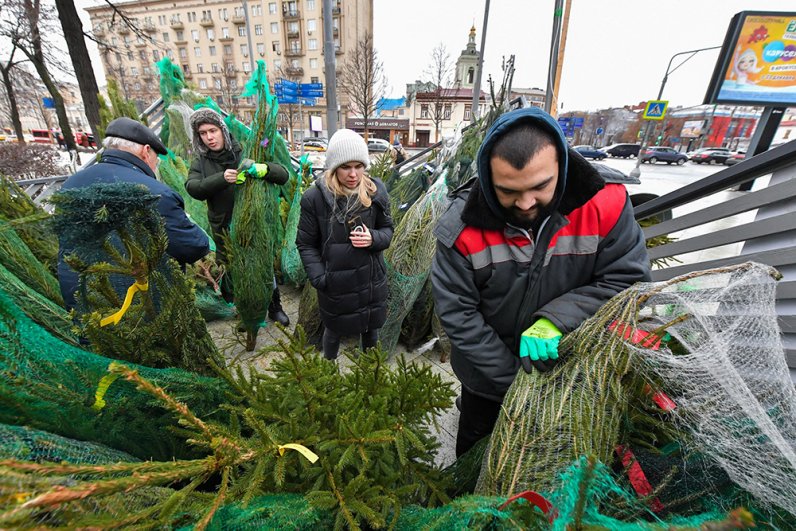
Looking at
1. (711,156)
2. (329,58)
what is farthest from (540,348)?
(711,156)

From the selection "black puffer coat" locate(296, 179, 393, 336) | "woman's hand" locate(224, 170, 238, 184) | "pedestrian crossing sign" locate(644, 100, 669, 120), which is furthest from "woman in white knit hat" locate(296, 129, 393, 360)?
"pedestrian crossing sign" locate(644, 100, 669, 120)

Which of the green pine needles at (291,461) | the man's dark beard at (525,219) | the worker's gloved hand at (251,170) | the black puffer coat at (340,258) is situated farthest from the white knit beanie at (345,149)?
the green pine needles at (291,461)

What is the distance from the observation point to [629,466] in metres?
1.04

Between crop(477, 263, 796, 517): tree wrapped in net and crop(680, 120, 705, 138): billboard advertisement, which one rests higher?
crop(680, 120, 705, 138): billboard advertisement

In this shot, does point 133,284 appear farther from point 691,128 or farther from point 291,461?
point 691,128

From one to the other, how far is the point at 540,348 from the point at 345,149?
5.73ft

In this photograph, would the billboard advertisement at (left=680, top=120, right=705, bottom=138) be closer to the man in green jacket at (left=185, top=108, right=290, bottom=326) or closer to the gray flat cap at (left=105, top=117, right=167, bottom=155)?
the man in green jacket at (left=185, top=108, right=290, bottom=326)

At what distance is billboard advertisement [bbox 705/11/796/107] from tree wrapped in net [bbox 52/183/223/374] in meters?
14.1

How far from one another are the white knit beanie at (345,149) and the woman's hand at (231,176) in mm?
973

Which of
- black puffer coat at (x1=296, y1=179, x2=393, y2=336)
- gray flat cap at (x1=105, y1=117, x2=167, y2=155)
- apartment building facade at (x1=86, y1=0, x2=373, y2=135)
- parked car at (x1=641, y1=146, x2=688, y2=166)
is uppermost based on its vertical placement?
apartment building facade at (x1=86, y1=0, x2=373, y2=135)

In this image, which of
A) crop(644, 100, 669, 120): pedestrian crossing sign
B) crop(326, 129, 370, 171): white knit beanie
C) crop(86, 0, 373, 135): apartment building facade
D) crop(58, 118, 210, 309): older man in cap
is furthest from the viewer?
crop(86, 0, 373, 135): apartment building facade

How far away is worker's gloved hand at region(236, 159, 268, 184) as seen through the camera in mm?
2654

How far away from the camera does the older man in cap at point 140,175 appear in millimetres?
1785

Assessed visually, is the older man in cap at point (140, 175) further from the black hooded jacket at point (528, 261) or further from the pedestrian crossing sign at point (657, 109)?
the pedestrian crossing sign at point (657, 109)
